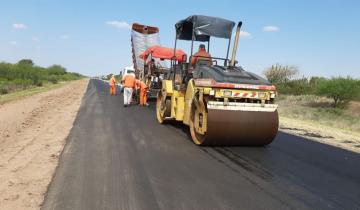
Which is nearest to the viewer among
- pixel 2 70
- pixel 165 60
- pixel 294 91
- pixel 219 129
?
pixel 219 129

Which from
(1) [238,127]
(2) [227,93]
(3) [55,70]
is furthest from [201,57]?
(3) [55,70]

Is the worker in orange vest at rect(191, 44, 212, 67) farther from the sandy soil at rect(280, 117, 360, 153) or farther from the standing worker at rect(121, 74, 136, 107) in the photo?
the standing worker at rect(121, 74, 136, 107)

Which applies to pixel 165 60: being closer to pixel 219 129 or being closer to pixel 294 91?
pixel 219 129

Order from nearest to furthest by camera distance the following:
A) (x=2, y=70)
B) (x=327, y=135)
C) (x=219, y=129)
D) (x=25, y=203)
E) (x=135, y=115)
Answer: (x=25, y=203) < (x=219, y=129) < (x=327, y=135) < (x=135, y=115) < (x=2, y=70)

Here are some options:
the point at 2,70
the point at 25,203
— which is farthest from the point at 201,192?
the point at 2,70

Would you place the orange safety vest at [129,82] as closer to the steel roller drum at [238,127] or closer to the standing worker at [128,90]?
the standing worker at [128,90]

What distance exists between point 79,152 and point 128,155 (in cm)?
97

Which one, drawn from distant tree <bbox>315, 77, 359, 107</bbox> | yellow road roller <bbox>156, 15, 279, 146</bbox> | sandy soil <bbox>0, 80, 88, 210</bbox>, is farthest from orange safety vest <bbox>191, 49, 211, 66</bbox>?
distant tree <bbox>315, 77, 359, 107</bbox>

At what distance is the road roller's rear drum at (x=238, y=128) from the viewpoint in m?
8.53

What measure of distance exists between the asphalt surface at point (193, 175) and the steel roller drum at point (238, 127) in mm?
197

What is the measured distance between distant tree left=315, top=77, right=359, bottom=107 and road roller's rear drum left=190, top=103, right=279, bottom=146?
78.0 ft

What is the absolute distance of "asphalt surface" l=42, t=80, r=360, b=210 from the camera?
5230 mm

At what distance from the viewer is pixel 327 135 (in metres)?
12.9

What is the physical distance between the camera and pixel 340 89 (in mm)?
30531
